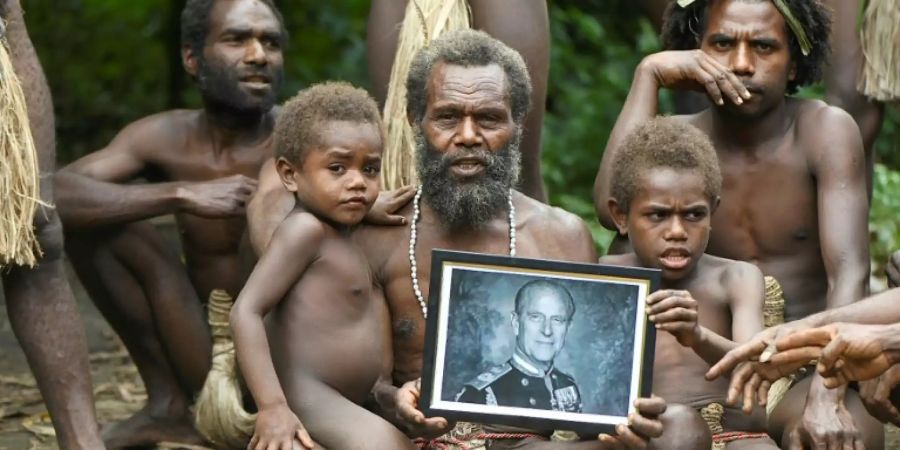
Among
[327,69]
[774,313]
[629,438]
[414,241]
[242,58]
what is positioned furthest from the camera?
[327,69]

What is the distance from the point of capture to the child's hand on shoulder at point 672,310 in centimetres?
437

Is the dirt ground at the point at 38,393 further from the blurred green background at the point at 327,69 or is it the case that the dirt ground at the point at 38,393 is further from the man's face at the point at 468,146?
the blurred green background at the point at 327,69

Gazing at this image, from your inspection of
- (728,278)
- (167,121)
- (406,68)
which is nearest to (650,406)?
(728,278)

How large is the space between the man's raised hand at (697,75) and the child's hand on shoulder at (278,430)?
1.56m

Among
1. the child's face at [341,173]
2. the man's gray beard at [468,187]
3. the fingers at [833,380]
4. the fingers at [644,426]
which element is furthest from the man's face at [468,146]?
the fingers at [833,380]

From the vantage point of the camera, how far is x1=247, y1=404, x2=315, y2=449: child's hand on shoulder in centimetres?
438

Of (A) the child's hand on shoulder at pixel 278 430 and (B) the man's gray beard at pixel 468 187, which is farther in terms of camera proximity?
(B) the man's gray beard at pixel 468 187

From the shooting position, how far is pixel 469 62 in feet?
16.3

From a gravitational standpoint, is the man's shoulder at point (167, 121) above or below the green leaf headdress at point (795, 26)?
below

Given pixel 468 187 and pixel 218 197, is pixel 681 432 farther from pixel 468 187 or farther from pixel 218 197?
pixel 218 197

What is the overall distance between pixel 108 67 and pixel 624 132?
666cm

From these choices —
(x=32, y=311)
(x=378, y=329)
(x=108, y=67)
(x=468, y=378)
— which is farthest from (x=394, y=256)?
(x=108, y=67)

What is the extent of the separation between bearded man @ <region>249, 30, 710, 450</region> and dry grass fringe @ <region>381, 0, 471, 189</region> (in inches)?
19.3

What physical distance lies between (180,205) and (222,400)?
0.69m
